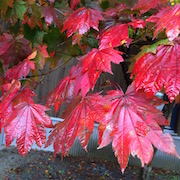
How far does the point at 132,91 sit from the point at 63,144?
12.2 inches

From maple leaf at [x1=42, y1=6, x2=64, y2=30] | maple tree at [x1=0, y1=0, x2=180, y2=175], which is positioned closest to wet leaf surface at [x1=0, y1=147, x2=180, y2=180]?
maple tree at [x1=0, y1=0, x2=180, y2=175]

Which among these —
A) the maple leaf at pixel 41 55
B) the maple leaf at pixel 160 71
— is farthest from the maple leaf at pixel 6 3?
the maple leaf at pixel 160 71

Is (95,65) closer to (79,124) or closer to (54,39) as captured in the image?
(79,124)

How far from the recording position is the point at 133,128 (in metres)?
0.70

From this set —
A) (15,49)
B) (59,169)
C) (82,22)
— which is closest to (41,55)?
(15,49)

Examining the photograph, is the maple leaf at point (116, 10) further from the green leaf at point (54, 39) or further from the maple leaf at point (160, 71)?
the green leaf at point (54, 39)

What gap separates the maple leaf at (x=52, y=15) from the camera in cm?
111

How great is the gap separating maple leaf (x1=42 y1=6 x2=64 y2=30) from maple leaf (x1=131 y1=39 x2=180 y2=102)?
1.89 ft

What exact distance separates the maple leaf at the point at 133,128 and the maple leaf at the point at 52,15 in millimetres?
532

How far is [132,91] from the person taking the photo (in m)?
0.81

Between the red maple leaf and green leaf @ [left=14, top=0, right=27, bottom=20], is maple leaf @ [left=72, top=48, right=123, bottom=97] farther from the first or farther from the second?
green leaf @ [left=14, top=0, right=27, bottom=20]

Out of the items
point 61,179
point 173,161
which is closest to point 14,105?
point 61,179

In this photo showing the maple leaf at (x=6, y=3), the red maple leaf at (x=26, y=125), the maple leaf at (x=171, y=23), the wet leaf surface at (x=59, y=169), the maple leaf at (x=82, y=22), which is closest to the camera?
the maple leaf at (x=171, y=23)

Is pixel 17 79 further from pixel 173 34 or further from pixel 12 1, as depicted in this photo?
pixel 173 34
